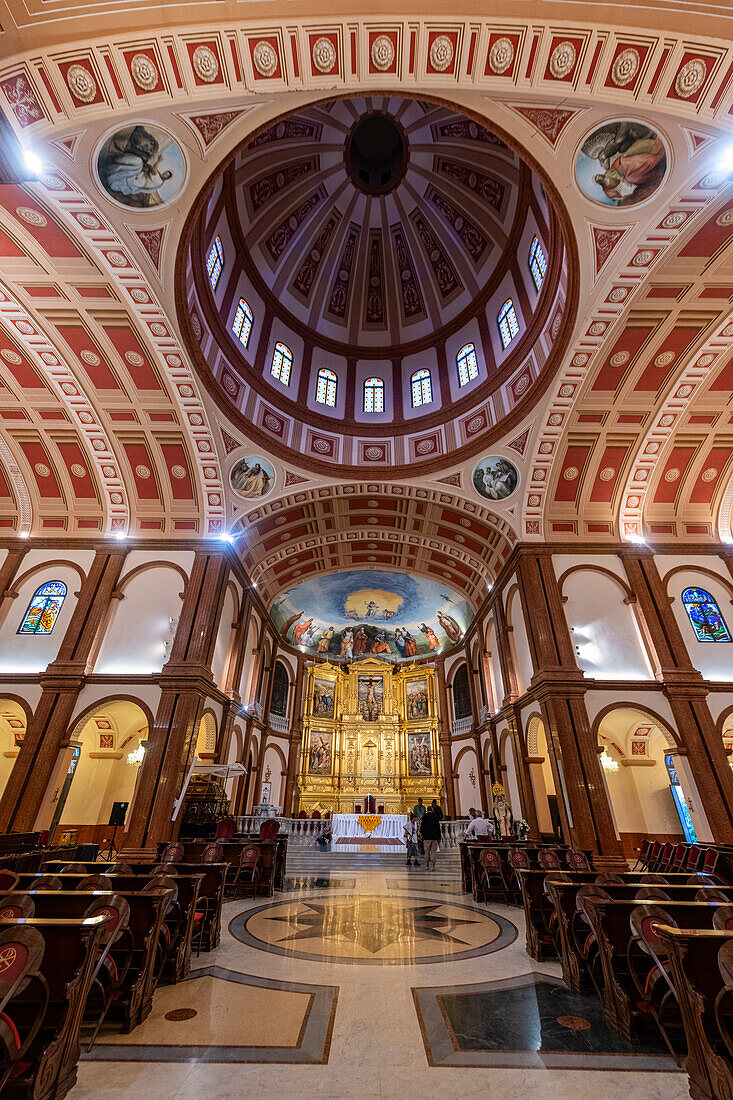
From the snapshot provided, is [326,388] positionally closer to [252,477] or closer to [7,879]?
[252,477]

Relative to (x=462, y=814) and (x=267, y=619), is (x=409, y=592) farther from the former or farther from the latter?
(x=462, y=814)

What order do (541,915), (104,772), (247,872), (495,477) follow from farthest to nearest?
(104,772), (495,477), (247,872), (541,915)

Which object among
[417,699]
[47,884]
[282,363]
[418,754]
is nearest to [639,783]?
[418,754]

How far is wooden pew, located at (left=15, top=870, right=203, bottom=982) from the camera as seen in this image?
5.70 m

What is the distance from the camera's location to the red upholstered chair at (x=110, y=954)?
3988 mm

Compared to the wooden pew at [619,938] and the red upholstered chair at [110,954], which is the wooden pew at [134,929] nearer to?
the red upholstered chair at [110,954]

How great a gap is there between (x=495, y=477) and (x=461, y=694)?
575 inches

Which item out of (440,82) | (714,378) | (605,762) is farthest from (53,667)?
(714,378)

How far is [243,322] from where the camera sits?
61.6 feet

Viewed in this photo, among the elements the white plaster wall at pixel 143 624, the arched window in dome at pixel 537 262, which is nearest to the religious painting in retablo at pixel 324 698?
the white plaster wall at pixel 143 624

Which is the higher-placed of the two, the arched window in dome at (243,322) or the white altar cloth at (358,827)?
the arched window in dome at (243,322)

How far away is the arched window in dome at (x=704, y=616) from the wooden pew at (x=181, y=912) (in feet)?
53.4

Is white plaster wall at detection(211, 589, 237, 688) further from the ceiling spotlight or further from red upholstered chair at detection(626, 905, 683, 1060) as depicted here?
red upholstered chair at detection(626, 905, 683, 1060)

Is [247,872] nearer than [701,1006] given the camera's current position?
No
